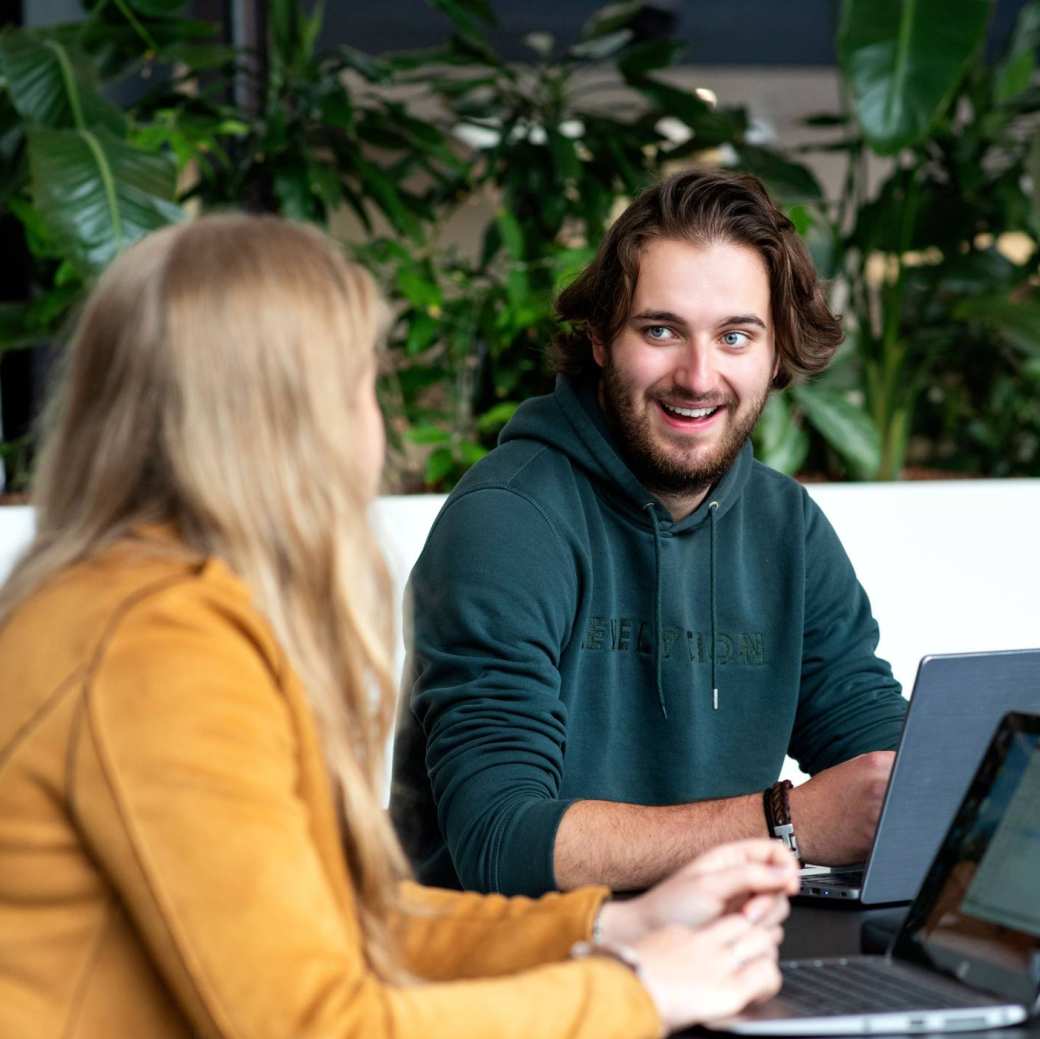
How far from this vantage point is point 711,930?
3.12ft

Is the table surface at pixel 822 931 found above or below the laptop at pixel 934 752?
below

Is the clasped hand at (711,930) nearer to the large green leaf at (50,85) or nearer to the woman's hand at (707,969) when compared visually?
the woman's hand at (707,969)

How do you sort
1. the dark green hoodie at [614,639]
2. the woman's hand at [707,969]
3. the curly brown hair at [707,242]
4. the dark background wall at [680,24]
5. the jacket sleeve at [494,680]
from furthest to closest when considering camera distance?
the dark background wall at [680,24]
the curly brown hair at [707,242]
the dark green hoodie at [614,639]
the jacket sleeve at [494,680]
the woman's hand at [707,969]

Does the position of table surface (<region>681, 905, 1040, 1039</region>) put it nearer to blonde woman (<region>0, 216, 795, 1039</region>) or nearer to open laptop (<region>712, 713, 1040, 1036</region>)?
open laptop (<region>712, 713, 1040, 1036</region>)

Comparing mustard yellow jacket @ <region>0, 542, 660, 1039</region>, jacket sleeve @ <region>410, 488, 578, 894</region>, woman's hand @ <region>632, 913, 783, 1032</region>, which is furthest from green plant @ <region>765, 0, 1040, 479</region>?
mustard yellow jacket @ <region>0, 542, 660, 1039</region>

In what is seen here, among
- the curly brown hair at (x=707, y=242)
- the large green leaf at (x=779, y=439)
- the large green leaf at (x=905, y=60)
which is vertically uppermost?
→ the large green leaf at (x=905, y=60)

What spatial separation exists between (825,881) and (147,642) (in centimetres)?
74

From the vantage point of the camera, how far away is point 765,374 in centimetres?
183

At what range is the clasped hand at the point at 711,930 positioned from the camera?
36.2 inches

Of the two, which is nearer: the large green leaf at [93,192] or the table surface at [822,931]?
the table surface at [822,931]

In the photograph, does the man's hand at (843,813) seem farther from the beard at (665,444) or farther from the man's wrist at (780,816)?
the beard at (665,444)

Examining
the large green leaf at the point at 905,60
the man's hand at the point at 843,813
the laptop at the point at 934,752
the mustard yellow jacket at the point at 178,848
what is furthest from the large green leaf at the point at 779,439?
the mustard yellow jacket at the point at 178,848

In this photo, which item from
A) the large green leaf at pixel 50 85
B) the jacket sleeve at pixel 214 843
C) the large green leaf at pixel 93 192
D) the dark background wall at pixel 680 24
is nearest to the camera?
the jacket sleeve at pixel 214 843

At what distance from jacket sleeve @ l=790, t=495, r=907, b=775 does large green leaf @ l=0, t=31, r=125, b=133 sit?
1.66m
